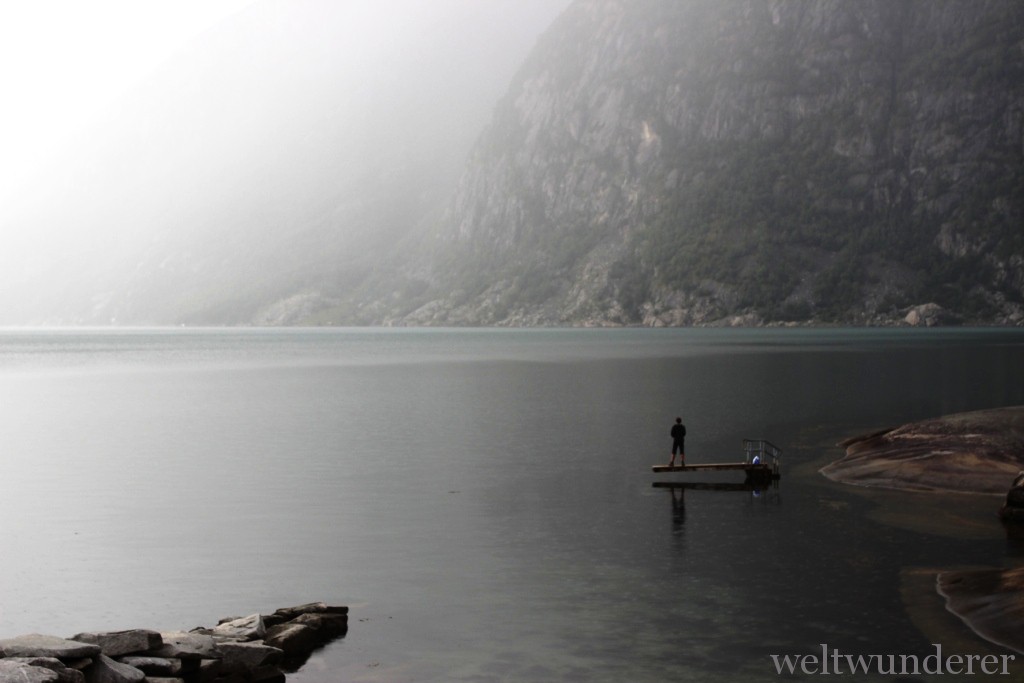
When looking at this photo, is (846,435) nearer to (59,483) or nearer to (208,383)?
Answer: (59,483)

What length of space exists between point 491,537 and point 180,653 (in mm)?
14989

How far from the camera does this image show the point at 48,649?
60.7 feet

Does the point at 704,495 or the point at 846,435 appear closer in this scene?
the point at 704,495

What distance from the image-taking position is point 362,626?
2381 cm

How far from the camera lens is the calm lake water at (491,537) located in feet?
74.3

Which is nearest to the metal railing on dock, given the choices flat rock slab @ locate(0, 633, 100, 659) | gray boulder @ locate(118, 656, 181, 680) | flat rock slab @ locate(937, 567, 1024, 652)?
flat rock slab @ locate(937, 567, 1024, 652)

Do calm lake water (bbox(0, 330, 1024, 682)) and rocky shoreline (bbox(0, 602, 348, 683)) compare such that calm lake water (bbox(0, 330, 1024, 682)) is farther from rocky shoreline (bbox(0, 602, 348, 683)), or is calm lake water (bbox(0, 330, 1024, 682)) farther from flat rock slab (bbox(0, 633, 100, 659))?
flat rock slab (bbox(0, 633, 100, 659))

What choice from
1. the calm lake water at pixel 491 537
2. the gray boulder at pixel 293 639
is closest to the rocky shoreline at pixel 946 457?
the calm lake water at pixel 491 537

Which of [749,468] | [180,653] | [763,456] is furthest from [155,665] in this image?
[763,456]

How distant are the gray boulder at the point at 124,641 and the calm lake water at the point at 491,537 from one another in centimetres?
306

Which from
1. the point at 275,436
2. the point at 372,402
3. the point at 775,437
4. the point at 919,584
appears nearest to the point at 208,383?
the point at 372,402

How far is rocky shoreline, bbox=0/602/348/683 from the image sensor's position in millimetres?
18047

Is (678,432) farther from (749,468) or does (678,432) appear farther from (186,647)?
(186,647)

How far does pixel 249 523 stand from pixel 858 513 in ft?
74.0
